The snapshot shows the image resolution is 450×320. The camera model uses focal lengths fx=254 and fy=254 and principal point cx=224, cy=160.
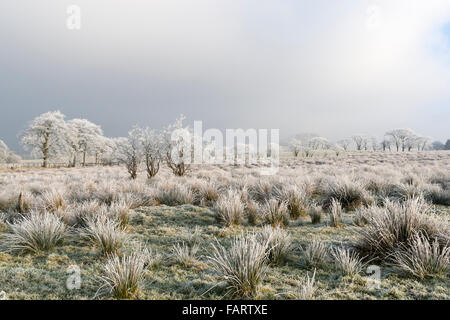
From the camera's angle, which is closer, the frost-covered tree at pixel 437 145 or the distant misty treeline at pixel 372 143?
the distant misty treeline at pixel 372 143

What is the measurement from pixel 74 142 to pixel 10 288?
46.0 m

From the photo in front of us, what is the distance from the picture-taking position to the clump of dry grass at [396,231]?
12.2ft

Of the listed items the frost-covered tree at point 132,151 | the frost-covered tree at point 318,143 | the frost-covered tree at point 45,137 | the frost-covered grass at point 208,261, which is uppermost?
the frost-covered tree at point 318,143

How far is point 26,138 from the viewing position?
3853cm

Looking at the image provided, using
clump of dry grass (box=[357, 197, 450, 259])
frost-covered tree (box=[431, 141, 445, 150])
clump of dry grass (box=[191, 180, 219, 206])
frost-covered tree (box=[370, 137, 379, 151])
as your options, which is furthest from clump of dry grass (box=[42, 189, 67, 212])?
frost-covered tree (box=[431, 141, 445, 150])

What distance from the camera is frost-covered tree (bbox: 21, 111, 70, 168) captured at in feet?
128

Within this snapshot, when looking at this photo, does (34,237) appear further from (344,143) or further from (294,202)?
(344,143)

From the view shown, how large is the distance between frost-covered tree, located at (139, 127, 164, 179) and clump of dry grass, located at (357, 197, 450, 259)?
42.5 feet

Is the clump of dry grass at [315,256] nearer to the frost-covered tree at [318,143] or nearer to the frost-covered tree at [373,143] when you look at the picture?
the frost-covered tree at [318,143]

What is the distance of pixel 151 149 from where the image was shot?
51.0 ft

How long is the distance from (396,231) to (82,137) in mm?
51502

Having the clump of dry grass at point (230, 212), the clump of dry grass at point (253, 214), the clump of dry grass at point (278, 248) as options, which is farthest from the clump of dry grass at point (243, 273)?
the clump of dry grass at point (253, 214)

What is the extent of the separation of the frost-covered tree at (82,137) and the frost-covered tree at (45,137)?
84.0 inches
